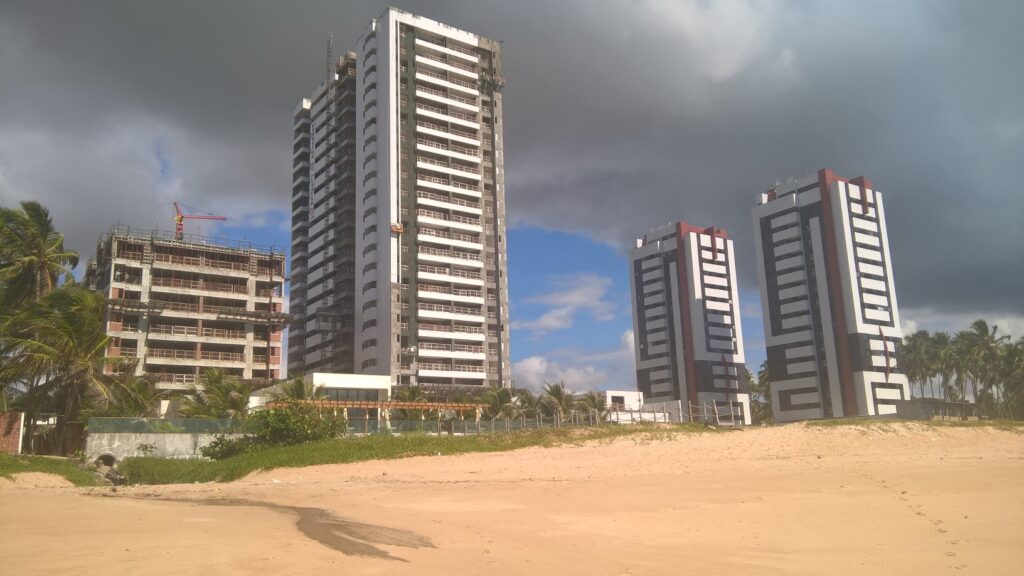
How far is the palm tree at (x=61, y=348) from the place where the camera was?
42781 mm

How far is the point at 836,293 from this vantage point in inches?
4370

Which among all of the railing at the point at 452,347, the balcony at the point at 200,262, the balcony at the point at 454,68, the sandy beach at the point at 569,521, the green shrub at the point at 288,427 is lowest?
the sandy beach at the point at 569,521

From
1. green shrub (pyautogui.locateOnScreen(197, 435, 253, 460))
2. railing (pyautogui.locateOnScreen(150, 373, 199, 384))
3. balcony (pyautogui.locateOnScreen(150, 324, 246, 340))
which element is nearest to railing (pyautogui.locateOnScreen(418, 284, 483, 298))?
balcony (pyautogui.locateOnScreen(150, 324, 246, 340))

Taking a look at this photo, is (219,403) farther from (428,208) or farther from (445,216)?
(445,216)

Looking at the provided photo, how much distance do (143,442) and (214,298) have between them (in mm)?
55481

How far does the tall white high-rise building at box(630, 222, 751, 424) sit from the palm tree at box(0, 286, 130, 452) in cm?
10332

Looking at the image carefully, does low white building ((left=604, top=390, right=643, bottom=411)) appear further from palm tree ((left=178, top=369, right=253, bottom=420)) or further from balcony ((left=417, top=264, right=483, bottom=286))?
palm tree ((left=178, top=369, right=253, bottom=420))

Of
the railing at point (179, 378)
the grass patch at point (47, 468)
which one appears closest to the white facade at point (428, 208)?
the railing at point (179, 378)

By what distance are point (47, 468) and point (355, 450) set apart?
1450 cm

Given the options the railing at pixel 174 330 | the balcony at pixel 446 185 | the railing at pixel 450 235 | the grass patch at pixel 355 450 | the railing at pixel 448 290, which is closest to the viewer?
the grass patch at pixel 355 450

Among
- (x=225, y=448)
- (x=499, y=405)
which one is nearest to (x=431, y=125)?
(x=499, y=405)

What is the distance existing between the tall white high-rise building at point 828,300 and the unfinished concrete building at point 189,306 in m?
77.1

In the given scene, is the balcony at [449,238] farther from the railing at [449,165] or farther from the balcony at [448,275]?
the railing at [449,165]

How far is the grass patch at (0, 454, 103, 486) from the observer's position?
108ft
